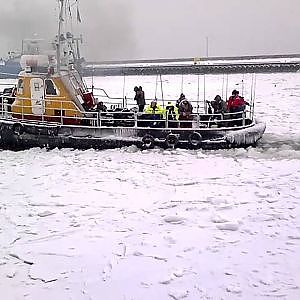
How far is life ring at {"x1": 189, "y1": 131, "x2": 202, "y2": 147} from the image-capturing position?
1116cm

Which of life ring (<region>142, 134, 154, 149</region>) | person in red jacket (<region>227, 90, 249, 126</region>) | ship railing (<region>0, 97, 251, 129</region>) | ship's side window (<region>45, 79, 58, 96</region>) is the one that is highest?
ship's side window (<region>45, 79, 58, 96</region>)

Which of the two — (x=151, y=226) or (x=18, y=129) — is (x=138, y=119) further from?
(x=151, y=226)

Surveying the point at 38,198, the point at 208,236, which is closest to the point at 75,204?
the point at 38,198

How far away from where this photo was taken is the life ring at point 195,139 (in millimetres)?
11156

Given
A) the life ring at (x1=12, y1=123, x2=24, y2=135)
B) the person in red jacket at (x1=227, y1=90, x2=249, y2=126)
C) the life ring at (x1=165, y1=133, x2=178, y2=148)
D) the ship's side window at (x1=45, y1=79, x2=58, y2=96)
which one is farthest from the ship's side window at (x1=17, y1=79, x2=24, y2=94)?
the person in red jacket at (x1=227, y1=90, x2=249, y2=126)

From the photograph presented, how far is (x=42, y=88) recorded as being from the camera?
11875 millimetres

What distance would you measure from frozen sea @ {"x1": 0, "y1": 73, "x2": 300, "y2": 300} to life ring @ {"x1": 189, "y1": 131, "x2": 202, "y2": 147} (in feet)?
1.56

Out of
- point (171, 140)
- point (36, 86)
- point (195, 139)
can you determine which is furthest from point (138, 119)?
point (36, 86)

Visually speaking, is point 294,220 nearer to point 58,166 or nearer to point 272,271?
point 272,271

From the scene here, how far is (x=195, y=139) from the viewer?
11.2 metres

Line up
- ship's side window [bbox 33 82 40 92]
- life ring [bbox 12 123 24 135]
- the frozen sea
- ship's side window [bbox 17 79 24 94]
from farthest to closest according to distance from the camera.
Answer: ship's side window [bbox 17 79 24 94] → ship's side window [bbox 33 82 40 92] → life ring [bbox 12 123 24 135] → the frozen sea

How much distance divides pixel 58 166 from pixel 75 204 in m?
2.71

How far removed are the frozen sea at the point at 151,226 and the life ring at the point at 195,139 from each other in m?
0.48

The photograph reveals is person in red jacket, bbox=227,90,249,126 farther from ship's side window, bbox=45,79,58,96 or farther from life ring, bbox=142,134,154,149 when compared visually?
ship's side window, bbox=45,79,58,96
